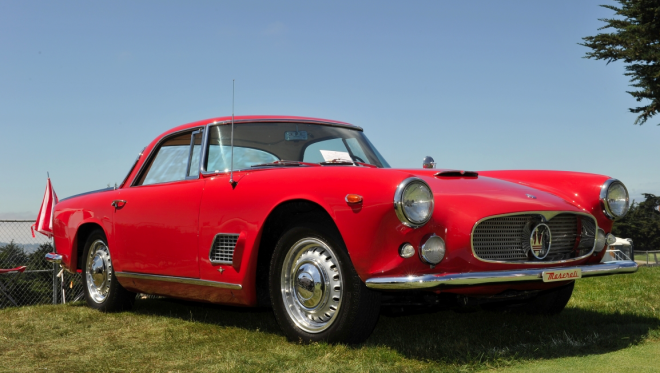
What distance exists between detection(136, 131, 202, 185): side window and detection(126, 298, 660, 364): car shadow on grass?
3.79ft

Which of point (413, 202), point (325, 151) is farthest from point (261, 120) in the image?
point (413, 202)

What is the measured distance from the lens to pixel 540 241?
3.92 meters

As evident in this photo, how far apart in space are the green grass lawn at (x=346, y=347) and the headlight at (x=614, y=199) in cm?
76

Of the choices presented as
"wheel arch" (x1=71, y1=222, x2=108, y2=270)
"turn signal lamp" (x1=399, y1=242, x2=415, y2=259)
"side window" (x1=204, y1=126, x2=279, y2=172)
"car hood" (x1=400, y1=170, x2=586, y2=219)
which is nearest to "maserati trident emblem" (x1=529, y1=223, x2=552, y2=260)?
"car hood" (x1=400, y1=170, x2=586, y2=219)

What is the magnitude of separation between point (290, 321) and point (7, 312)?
12.2 feet

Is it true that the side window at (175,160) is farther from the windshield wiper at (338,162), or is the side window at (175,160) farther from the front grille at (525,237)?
the front grille at (525,237)

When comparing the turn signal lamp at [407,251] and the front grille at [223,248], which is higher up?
the turn signal lamp at [407,251]

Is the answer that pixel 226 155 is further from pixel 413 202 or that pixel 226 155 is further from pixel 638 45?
pixel 638 45

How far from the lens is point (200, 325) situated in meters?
4.94

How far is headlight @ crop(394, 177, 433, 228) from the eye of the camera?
137 inches

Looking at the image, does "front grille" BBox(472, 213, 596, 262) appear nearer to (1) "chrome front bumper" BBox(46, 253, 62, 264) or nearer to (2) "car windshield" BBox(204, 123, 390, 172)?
(2) "car windshield" BBox(204, 123, 390, 172)

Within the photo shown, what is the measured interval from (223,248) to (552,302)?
7.96 ft

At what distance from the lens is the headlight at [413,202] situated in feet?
11.4

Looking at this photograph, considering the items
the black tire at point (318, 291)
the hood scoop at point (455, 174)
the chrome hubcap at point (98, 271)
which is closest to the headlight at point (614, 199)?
the hood scoop at point (455, 174)
